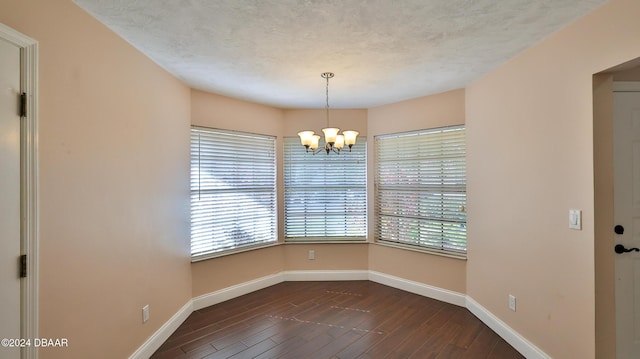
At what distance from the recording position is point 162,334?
2.57 metres

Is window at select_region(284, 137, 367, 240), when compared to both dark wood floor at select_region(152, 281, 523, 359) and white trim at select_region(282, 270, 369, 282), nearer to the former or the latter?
white trim at select_region(282, 270, 369, 282)

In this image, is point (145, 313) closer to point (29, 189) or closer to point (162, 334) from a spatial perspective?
point (162, 334)

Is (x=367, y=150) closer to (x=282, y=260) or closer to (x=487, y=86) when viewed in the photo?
(x=487, y=86)

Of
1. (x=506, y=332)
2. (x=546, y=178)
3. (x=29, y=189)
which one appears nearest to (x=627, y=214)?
(x=546, y=178)

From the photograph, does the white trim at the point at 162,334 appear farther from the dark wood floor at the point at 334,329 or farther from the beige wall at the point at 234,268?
the beige wall at the point at 234,268

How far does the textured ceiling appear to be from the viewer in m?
1.72

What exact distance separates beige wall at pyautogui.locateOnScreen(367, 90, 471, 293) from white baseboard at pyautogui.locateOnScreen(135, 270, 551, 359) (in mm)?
96

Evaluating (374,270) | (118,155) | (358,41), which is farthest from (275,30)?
(374,270)

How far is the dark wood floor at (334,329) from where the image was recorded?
7.98 feet

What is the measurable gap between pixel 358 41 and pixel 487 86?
163cm

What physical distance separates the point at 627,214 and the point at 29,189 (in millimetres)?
3632

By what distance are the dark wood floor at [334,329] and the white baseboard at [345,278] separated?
2.7 inches

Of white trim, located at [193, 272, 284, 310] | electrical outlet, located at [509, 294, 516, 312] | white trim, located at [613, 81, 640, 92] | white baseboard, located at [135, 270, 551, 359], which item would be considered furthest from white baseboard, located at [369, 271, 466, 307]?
white trim, located at [613, 81, 640, 92]

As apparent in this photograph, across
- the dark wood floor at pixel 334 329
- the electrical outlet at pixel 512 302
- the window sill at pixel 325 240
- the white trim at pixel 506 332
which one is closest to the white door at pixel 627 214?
the white trim at pixel 506 332
